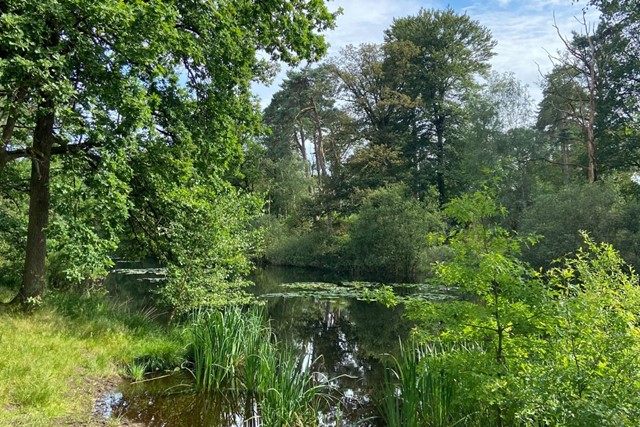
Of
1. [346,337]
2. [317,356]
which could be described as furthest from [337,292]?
[317,356]

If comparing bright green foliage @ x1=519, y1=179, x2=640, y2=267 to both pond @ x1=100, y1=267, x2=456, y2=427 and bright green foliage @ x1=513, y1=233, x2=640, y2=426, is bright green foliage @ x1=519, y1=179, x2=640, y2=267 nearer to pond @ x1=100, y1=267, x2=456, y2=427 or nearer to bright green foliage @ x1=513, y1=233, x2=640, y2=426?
pond @ x1=100, y1=267, x2=456, y2=427

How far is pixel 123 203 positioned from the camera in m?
6.16

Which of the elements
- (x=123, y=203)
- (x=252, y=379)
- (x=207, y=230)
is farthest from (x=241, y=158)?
(x=252, y=379)

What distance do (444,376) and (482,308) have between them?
3.78ft

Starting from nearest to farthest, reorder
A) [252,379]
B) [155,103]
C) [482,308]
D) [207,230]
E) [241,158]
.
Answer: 1. [482,308]
2. [252,379]
3. [155,103]
4. [207,230]
5. [241,158]

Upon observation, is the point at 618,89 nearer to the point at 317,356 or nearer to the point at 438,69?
the point at 438,69

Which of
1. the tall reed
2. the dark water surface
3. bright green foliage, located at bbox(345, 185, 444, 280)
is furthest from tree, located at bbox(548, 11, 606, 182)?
the tall reed

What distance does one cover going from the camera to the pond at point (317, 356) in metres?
5.45

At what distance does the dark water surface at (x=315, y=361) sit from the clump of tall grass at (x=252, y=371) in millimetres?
259

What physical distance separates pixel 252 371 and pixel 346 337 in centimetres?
590

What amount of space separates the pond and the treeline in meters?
5.87

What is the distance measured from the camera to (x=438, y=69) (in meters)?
30.6

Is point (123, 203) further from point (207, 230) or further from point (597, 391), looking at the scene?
point (597, 391)

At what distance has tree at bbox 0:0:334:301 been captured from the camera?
209 inches
